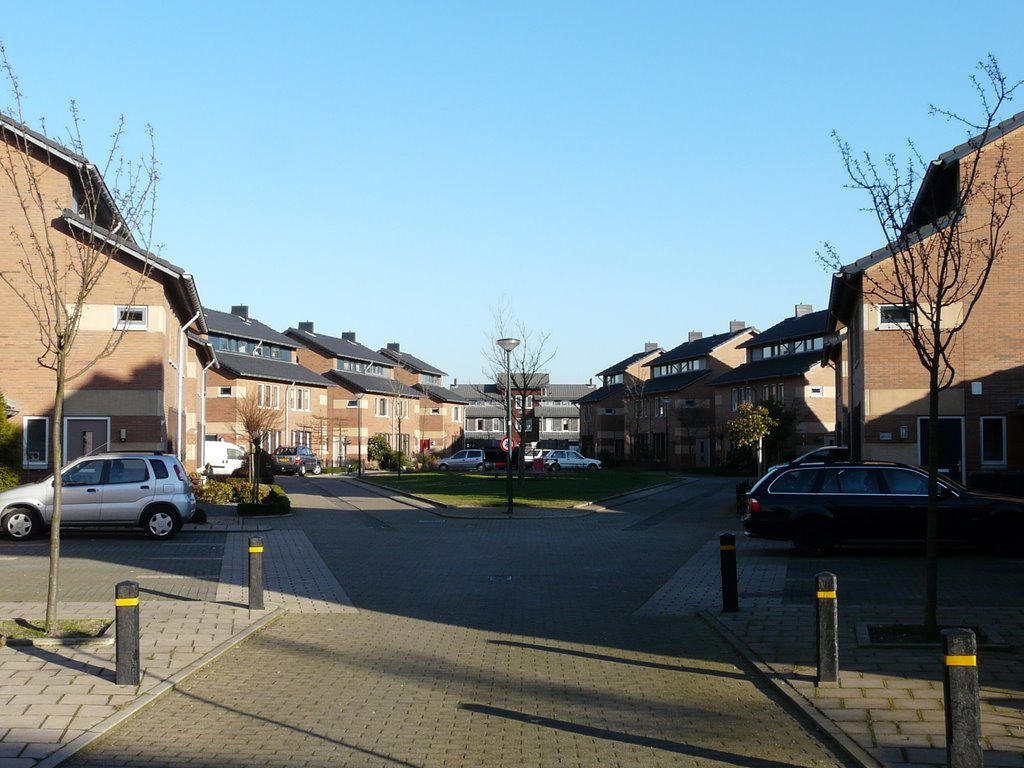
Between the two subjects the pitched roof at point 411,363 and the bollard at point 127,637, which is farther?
the pitched roof at point 411,363

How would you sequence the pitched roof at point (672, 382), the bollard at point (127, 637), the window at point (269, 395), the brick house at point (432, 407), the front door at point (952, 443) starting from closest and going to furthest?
1. the bollard at point (127, 637)
2. the front door at point (952, 443)
3. the window at point (269, 395)
4. the pitched roof at point (672, 382)
5. the brick house at point (432, 407)

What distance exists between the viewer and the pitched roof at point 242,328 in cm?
7021

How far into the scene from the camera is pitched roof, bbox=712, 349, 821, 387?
226 feet

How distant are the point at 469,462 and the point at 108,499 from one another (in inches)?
2082

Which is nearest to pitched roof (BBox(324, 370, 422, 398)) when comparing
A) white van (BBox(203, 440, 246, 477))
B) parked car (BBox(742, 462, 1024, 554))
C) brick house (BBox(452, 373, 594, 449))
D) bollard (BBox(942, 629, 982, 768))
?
white van (BBox(203, 440, 246, 477))

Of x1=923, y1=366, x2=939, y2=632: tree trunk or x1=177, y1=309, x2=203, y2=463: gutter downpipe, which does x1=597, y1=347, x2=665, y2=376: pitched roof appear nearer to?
x1=177, y1=309, x2=203, y2=463: gutter downpipe

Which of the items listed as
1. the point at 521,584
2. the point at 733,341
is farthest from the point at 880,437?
the point at 733,341

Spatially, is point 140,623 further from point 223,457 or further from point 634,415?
point 634,415

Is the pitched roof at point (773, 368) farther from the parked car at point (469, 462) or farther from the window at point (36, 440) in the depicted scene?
the window at point (36, 440)

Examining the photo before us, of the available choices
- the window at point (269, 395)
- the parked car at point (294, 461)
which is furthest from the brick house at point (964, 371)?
the window at point (269, 395)

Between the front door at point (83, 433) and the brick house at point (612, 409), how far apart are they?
66.2 meters

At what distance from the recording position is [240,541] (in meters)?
22.3

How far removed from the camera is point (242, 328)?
2906 inches

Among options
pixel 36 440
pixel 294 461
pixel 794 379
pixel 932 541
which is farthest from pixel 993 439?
pixel 294 461
